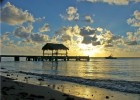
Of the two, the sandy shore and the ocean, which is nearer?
the sandy shore

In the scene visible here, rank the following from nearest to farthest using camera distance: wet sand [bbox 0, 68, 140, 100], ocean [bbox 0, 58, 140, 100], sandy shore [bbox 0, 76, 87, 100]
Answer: sandy shore [bbox 0, 76, 87, 100] < wet sand [bbox 0, 68, 140, 100] < ocean [bbox 0, 58, 140, 100]

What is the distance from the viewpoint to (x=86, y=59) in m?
171

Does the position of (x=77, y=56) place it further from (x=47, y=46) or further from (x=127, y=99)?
(x=127, y=99)

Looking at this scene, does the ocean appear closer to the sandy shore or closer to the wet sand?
the wet sand

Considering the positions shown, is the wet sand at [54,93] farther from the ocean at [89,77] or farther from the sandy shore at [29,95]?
the ocean at [89,77]

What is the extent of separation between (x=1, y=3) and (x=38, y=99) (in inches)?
314

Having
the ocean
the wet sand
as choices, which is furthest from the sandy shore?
the ocean

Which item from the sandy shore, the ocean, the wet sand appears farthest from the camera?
the ocean

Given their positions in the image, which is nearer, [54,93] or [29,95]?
[29,95]

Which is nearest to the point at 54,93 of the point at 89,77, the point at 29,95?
the point at 29,95

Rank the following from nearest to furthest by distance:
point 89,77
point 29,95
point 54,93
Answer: point 29,95 < point 54,93 < point 89,77

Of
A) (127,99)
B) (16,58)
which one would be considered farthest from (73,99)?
(16,58)

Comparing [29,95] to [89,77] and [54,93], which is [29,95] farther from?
[89,77]

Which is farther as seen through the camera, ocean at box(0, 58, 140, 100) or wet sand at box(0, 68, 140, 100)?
ocean at box(0, 58, 140, 100)
